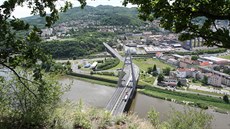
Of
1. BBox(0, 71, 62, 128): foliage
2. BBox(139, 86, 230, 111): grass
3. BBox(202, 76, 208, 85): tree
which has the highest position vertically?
BBox(0, 71, 62, 128): foliage

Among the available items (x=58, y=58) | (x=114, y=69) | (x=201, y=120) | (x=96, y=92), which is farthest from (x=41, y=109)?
(x=58, y=58)

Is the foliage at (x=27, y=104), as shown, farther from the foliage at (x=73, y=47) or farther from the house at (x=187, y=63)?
the foliage at (x=73, y=47)

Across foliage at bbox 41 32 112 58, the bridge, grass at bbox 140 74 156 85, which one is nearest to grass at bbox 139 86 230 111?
the bridge

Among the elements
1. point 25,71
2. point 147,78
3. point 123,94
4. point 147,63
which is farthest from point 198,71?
point 25,71

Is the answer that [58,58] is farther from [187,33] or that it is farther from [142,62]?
[187,33]

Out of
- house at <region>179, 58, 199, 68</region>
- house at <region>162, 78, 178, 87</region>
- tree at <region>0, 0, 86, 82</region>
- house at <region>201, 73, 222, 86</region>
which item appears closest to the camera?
tree at <region>0, 0, 86, 82</region>

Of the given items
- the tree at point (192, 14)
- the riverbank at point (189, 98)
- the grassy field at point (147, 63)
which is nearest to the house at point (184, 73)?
the grassy field at point (147, 63)

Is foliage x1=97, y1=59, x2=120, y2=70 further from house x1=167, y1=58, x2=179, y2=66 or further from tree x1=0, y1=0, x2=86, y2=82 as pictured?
tree x1=0, y1=0, x2=86, y2=82
